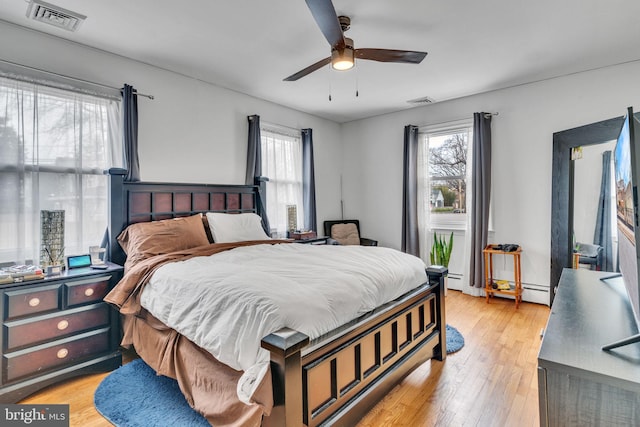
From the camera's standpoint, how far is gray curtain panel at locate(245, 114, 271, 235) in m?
4.10

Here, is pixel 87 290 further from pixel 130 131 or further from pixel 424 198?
pixel 424 198

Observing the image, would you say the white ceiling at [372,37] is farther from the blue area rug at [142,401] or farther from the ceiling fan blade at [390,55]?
the blue area rug at [142,401]

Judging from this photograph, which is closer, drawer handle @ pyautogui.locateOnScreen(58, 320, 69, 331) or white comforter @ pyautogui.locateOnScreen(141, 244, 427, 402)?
white comforter @ pyautogui.locateOnScreen(141, 244, 427, 402)

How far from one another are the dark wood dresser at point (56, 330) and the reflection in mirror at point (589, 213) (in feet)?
12.8

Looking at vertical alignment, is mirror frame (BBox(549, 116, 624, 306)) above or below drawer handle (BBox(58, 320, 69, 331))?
above

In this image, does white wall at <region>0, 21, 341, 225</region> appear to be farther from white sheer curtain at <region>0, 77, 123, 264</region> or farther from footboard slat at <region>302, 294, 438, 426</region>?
footboard slat at <region>302, 294, 438, 426</region>

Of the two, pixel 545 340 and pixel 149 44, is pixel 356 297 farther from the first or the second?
pixel 149 44

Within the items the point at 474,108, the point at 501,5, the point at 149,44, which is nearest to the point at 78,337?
the point at 149,44

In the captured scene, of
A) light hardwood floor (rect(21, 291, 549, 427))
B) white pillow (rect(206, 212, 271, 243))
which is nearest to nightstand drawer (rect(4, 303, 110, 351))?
light hardwood floor (rect(21, 291, 549, 427))

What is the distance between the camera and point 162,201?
3254mm

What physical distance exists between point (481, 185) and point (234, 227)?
10.2 feet

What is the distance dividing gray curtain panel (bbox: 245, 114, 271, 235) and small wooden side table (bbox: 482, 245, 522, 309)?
9.16ft

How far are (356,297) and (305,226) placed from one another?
10.3ft

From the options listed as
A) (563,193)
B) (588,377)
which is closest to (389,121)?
(563,193)
